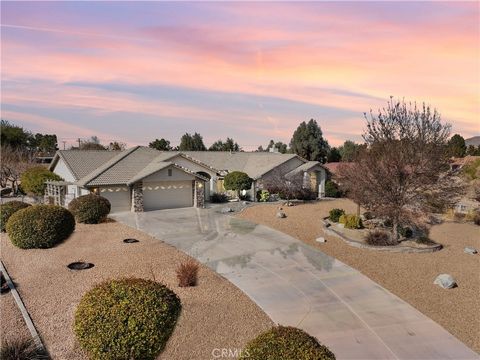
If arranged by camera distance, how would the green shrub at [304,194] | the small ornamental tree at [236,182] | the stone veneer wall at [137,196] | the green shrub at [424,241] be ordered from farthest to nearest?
the green shrub at [304,194]
the small ornamental tree at [236,182]
the stone veneer wall at [137,196]
the green shrub at [424,241]

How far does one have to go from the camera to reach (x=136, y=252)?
1573cm

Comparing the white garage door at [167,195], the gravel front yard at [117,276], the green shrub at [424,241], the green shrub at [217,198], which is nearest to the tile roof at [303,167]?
the green shrub at [217,198]

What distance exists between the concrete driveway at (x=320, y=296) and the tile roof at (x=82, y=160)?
507 inches

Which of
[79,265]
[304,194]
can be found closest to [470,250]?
→ [79,265]

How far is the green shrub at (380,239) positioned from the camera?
59.5 feet

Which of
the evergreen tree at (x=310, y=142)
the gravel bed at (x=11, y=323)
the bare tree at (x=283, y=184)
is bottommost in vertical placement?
the gravel bed at (x=11, y=323)

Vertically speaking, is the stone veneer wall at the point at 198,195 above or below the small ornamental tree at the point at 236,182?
below

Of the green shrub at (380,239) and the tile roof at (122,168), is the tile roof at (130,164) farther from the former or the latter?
the green shrub at (380,239)

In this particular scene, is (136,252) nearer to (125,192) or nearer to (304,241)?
(304,241)

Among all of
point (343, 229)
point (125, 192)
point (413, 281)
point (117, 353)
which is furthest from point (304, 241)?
point (125, 192)

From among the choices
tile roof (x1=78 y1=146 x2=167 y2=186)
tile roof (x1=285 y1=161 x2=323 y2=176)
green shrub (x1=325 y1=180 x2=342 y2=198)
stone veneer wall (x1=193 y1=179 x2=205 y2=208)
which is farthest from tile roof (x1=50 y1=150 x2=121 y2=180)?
green shrub (x1=325 y1=180 x2=342 y2=198)

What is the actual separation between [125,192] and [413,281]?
22.0 meters

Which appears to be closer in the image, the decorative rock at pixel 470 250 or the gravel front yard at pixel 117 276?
the gravel front yard at pixel 117 276

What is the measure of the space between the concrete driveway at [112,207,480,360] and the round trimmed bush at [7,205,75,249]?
5106 millimetres
